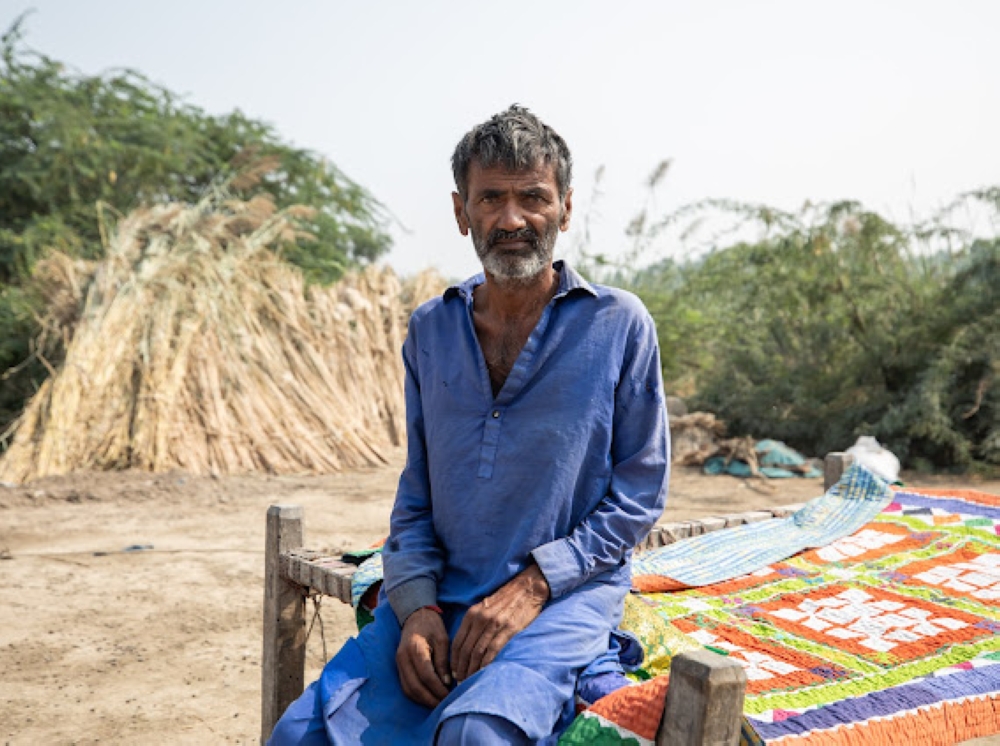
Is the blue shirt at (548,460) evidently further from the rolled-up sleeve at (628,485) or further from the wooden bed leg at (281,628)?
the wooden bed leg at (281,628)

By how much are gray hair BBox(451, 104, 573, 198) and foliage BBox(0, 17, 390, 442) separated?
28.3ft

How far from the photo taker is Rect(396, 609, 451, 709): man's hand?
6.01 feet

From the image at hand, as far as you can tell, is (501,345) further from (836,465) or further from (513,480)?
(836,465)

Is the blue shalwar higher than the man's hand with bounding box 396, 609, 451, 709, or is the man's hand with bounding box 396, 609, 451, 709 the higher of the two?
the blue shalwar

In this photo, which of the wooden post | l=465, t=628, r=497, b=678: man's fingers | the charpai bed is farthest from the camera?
the wooden post

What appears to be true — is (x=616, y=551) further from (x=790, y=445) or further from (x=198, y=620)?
(x=790, y=445)

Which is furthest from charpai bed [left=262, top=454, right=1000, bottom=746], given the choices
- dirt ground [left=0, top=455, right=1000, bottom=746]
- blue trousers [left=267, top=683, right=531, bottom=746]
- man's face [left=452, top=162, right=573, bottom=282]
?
man's face [left=452, top=162, right=573, bottom=282]

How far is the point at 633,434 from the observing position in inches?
79.4

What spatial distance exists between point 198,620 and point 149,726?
3.83 feet

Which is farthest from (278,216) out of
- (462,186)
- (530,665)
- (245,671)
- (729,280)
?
(530,665)

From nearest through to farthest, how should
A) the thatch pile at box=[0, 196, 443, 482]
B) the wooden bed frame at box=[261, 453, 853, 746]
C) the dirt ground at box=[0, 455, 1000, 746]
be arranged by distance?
the wooden bed frame at box=[261, 453, 853, 746] < the dirt ground at box=[0, 455, 1000, 746] < the thatch pile at box=[0, 196, 443, 482]

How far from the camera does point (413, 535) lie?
2.10 m

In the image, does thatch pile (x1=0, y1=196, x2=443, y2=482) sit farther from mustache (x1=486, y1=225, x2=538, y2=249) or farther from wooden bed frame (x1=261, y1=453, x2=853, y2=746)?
mustache (x1=486, y1=225, x2=538, y2=249)

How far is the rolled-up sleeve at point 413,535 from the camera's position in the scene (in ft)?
6.48
